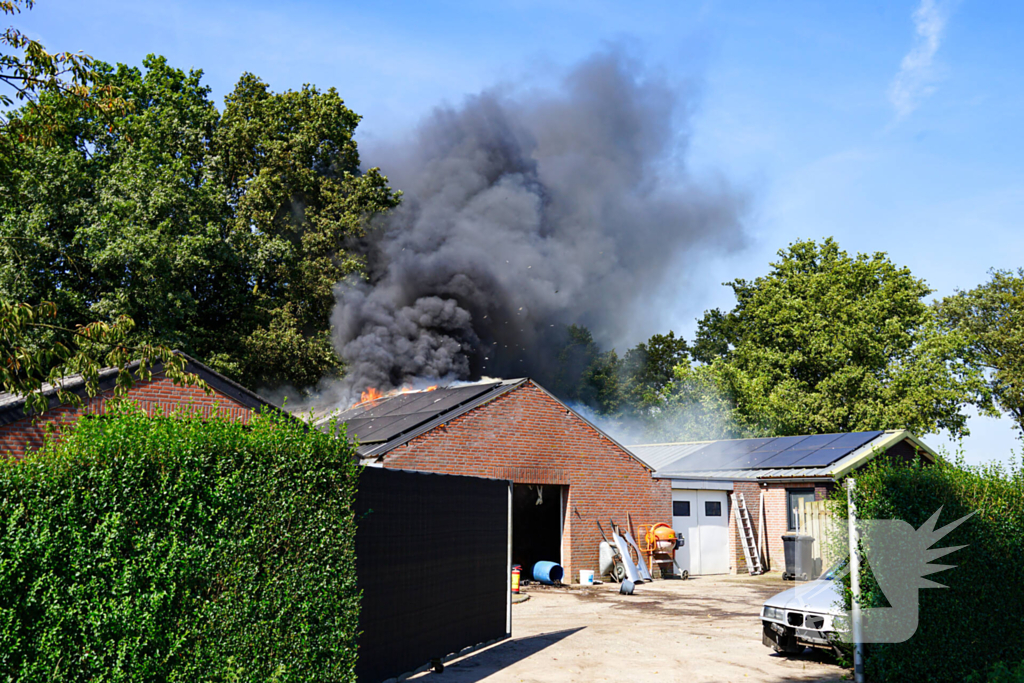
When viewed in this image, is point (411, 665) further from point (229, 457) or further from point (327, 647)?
point (229, 457)

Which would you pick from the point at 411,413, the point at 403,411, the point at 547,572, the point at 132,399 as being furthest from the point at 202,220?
the point at 547,572

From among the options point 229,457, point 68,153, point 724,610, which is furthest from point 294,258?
point 229,457

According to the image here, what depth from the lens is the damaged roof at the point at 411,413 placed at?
19.3 meters

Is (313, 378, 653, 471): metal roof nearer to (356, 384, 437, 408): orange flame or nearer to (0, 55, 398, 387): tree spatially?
(356, 384, 437, 408): orange flame

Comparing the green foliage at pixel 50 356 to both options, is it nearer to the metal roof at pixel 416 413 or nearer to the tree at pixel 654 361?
the metal roof at pixel 416 413

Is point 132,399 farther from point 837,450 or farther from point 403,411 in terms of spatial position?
point 837,450

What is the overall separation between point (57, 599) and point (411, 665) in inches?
157

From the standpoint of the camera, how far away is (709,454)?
29.2 meters

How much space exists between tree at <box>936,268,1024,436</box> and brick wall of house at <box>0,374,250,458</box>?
→ 4012cm

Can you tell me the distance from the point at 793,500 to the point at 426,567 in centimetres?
1917

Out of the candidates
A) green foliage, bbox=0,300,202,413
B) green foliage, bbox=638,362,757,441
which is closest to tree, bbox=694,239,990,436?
green foliage, bbox=638,362,757,441

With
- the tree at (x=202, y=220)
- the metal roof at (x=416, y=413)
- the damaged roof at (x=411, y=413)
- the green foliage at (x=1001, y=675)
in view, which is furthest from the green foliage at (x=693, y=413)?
the green foliage at (x=1001, y=675)

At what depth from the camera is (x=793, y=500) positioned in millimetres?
24953

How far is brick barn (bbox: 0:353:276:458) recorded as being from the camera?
474 inches
